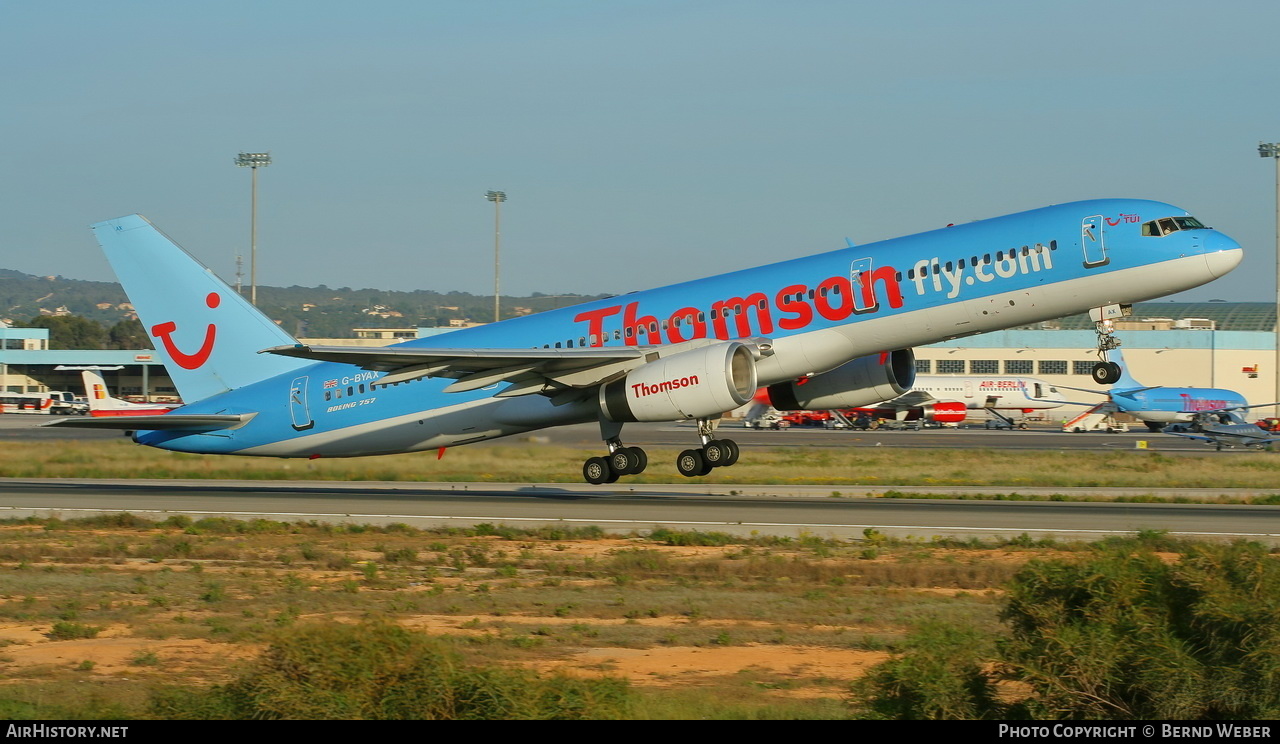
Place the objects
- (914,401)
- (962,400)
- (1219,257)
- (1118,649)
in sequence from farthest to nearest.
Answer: (962,400) → (914,401) → (1219,257) → (1118,649)

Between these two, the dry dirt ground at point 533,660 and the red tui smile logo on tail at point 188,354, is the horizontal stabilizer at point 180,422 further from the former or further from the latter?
the dry dirt ground at point 533,660

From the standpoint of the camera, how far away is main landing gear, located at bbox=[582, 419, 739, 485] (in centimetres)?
2914

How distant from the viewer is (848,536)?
25.9 metres

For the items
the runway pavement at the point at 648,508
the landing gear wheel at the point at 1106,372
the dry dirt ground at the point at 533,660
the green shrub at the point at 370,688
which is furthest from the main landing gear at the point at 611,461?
the green shrub at the point at 370,688

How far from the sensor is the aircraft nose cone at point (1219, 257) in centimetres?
2488

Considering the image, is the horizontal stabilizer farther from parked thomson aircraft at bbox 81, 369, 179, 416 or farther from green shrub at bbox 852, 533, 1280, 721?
green shrub at bbox 852, 533, 1280, 721

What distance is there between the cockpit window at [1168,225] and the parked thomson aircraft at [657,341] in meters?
0.06

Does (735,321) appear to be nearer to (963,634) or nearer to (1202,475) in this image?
(963,634)

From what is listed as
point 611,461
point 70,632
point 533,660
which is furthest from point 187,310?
point 533,660

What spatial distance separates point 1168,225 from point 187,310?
968 inches

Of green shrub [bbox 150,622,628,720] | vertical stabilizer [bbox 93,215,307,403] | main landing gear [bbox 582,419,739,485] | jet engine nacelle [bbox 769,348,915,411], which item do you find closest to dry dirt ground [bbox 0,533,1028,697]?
green shrub [bbox 150,622,628,720]

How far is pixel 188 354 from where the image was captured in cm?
3400

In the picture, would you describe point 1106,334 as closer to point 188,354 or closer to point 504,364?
point 504,364
